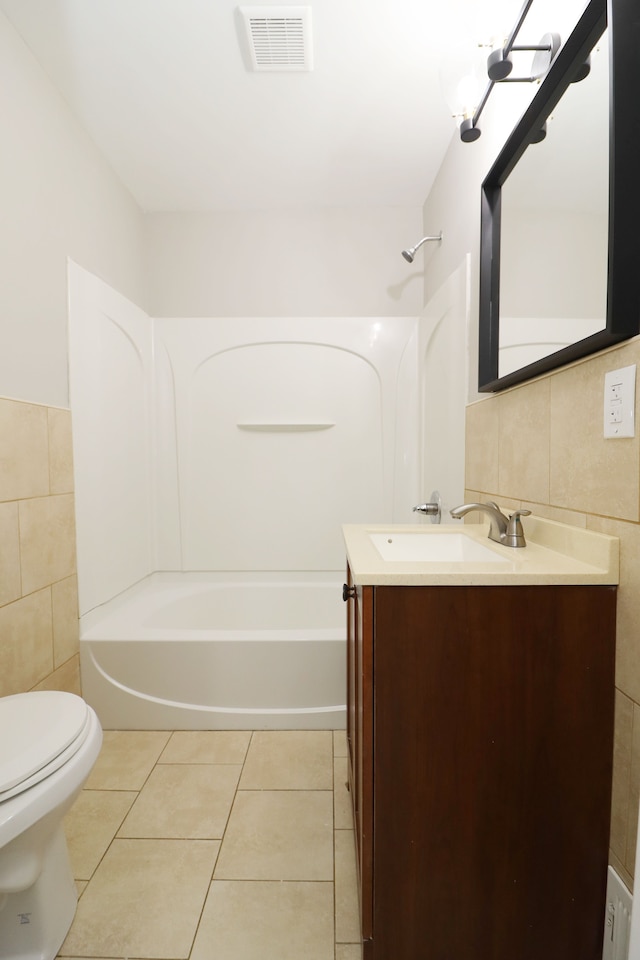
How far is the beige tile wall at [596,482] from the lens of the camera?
83 centimetres

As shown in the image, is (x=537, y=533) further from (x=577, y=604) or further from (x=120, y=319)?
(x=120, y=319)

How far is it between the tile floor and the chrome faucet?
99 centimetres

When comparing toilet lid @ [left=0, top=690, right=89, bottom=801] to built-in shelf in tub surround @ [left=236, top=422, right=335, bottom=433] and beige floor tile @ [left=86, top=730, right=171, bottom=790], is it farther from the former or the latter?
built-in shelf in tub surround @ [left=236, top=422, right=335, bottom=433]

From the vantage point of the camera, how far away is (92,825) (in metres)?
1.38

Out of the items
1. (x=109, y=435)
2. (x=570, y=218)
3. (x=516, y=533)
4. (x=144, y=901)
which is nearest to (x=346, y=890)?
(x=144, y=901)

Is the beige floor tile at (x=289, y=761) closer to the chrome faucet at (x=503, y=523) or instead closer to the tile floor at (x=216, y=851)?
the tile floor at (x=216, y=851)

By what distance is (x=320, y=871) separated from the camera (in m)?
1.21

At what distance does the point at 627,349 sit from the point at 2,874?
158 cm

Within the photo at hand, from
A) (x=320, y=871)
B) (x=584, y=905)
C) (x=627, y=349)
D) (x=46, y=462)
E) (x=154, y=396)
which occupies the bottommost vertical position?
(x=320, y=871)

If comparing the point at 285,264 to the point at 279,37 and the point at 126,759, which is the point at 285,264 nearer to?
the point at 279,37

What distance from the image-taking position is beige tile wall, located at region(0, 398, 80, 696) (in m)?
1.46

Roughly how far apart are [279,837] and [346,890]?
25 centimetres

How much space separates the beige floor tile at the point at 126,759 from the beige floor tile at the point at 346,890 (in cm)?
72

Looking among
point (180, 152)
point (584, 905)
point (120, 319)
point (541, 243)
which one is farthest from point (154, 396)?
point (584, 905)
